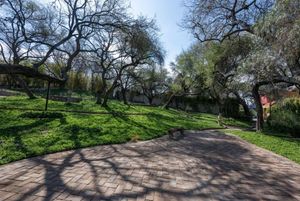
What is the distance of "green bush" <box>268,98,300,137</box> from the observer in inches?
510

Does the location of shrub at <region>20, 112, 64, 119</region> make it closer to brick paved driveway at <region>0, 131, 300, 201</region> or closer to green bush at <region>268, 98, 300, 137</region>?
brick paved driveway at <region>0, 131, 300, 201</region>

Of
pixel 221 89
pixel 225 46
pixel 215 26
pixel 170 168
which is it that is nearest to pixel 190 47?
pixel 221 89

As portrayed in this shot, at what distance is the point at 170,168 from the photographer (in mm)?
5047

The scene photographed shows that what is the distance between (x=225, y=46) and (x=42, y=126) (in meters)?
14.2

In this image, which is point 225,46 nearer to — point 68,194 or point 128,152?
point 128,152

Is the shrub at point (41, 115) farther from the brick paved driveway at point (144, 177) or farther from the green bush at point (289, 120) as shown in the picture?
the green bush at point (289, 120)

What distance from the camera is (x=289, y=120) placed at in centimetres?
1343

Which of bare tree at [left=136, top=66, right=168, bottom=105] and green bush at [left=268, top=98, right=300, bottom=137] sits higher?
bare tree at [left=136, top=66, right=168, bottom=105]

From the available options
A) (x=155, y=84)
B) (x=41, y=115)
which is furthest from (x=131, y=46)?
(x=155, y=84)

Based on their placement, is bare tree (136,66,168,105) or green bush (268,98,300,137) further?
bare tree (136,66,168,105)

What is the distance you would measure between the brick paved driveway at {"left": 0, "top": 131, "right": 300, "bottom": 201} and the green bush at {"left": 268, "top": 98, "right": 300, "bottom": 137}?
24.6ft

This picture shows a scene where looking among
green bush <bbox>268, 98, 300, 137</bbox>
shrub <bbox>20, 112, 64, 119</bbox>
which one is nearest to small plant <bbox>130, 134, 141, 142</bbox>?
shrub <bbox>20, 112, 64, 119</bbox>

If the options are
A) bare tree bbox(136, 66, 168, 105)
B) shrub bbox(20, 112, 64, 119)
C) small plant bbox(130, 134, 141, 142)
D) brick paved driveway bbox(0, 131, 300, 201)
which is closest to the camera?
brick paved driveway bbox(0, 131, 300, 201)

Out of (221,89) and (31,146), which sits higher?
(221,89)
